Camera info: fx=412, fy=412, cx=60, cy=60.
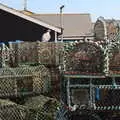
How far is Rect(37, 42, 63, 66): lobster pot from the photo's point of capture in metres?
10.3

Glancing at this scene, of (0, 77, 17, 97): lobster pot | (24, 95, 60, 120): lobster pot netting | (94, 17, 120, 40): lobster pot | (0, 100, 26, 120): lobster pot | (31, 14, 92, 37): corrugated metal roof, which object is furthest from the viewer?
(31, 14, 92, 37): corrugated metal roof

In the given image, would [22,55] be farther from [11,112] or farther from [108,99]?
[108,99]

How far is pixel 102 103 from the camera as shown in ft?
28.8

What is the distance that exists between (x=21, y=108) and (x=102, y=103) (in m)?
1.78

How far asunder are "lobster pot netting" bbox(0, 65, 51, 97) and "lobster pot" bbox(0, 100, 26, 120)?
35.7 inches

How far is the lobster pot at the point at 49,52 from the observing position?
10273 millimetres

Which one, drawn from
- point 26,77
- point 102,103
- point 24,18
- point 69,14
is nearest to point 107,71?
point 102,103

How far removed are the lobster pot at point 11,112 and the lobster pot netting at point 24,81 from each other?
91 cm

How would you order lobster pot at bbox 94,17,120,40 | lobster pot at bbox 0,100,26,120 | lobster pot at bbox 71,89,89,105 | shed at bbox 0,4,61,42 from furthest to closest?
shed at bbox 0,4,61,42, lobster pot at bbox 94,17,120,40, lobster pot at bbox 71,89,89,105, lobster pot at bbox 0,100,26,120

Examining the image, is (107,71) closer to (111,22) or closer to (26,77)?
(26,77)

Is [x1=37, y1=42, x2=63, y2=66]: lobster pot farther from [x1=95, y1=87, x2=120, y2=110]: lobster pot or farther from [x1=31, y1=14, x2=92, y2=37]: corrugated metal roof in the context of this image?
[x1=31, y1=14, x2=92, y2=37]: corrugated metal roof

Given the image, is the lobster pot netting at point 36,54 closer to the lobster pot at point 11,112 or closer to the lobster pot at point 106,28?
the lobster pot at point 11,112

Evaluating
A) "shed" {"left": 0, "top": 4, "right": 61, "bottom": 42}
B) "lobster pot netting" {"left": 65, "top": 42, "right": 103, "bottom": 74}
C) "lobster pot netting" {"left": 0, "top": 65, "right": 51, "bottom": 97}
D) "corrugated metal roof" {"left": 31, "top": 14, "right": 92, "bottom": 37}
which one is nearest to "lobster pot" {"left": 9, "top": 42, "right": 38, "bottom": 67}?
"lobster pot netting" {"left": 0, "top": 65, "right": 51, "bottom": 97}

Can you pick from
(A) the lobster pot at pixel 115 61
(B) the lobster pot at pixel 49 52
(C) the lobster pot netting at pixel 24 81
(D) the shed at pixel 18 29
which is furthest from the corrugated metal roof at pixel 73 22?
(C) the lobster pot netting at pixel 24 81
